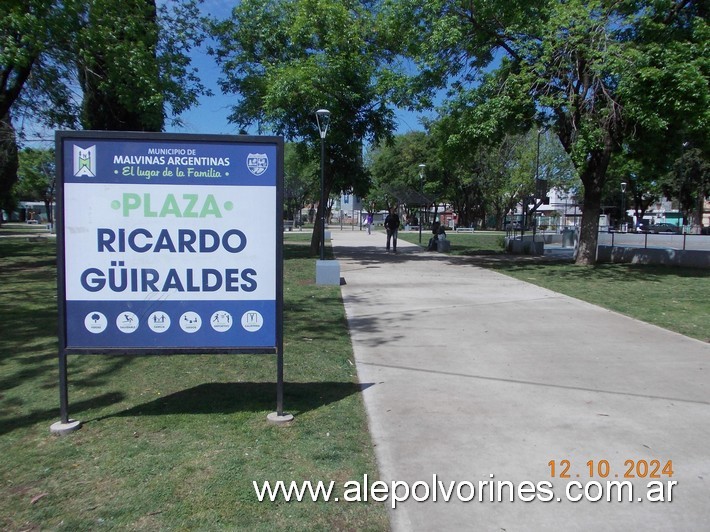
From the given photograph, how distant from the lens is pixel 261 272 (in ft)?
14.7

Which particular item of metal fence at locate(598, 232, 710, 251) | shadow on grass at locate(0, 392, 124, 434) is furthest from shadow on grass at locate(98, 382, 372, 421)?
metal fence at locate(598, 232, 710, 251)

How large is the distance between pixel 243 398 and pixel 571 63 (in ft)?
46.0

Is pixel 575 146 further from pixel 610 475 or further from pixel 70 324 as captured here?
pixel 70 324

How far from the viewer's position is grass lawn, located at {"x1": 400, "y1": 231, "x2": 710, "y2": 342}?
9227 millimetres

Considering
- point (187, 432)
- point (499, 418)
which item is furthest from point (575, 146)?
point (187, 432)

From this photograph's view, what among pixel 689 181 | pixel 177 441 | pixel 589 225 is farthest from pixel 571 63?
pixel 689 181

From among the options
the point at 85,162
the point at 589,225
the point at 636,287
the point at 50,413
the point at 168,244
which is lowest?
the point at 50,413

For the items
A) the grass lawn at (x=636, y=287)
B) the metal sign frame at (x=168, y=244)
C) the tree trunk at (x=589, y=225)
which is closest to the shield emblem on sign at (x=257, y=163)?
the metal sign frame at (x=168, y=244)

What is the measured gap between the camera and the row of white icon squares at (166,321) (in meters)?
4.36

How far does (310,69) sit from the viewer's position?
56.0 feet

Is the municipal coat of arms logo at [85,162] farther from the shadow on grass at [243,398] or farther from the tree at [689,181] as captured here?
the tree at [689,181]

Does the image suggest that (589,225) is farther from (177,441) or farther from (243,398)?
(177,441)

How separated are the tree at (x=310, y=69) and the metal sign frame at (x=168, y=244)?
12.8 meters

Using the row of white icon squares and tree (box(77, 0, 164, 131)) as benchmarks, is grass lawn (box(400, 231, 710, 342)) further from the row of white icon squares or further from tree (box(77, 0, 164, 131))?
tree (box(77, 0, 164, 131))
